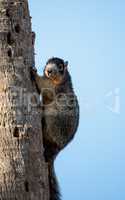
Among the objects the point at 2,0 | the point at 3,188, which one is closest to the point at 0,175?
the point at 3,188

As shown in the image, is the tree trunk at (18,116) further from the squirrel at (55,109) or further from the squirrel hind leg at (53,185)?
the squirrel hind leg at (53,185)

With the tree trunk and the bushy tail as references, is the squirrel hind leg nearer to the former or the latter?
the bushy tail

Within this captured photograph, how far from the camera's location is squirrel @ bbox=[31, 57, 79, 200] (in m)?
13.3

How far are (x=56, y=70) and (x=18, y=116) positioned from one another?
1149 mm

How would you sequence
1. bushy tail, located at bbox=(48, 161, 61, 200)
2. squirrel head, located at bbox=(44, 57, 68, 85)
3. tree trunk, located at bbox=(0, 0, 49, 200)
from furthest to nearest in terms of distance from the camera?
bushy tail, located at bbox=(48, 161, 61, 200) < squirrel head, located at bbox=(44, 57, 68, 85) < tree trunk, located at bbox=(0, 0, 49, 200)

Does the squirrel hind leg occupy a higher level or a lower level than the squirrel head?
lower

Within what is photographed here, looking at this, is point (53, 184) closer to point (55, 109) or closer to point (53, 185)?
point (53, 185)

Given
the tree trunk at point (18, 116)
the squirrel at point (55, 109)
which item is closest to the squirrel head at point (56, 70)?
the squirrel at point (55, 109)

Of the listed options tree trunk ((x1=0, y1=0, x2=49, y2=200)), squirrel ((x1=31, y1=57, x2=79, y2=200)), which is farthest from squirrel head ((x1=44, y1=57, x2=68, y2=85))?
tree trunk ((x1=0, y1=0, x2=49, y2=200))

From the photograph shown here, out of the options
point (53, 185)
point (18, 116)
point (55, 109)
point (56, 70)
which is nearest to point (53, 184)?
point (53, 185)

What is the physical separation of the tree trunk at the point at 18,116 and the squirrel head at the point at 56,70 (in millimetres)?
353

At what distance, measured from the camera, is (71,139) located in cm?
1378

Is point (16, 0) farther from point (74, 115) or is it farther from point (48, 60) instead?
point (74, 115)

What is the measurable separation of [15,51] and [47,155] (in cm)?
211
